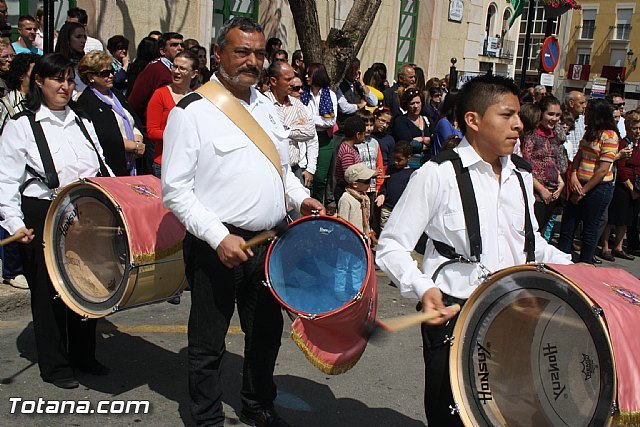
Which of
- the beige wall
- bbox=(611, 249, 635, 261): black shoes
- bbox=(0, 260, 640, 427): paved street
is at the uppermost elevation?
the beige wall

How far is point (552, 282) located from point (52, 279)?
8.87 feet

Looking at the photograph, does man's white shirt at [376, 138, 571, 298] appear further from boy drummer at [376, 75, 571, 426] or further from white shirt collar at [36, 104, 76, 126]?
white shirt collar at [36, 104, 76, 126]

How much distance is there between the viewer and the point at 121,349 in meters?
4.97

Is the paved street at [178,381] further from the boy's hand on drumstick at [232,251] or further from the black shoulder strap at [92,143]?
the black shoulder strap at [92,143]

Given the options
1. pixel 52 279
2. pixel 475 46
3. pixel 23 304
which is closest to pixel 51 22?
pixel 23 304

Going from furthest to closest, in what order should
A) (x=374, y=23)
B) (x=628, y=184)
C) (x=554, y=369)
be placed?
(x=374, y=23) < (x=628, y=184) < (x=554, y=369)

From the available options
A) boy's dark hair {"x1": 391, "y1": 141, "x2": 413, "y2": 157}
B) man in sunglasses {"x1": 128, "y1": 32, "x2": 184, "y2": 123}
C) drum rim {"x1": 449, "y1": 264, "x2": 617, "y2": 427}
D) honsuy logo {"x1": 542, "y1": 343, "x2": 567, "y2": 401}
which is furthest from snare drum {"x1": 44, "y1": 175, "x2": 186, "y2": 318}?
boy's dark hair {"x1": 391, "y1": 141, "x2": 413, "y2": 157}

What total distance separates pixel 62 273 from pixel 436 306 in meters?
2.24

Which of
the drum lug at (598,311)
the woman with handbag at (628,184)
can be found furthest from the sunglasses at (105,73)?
the woman with handbag at (628,184)

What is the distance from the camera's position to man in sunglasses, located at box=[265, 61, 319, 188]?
6754 millimetres

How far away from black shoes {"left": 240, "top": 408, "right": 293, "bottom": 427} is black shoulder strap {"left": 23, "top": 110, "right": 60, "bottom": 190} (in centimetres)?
166

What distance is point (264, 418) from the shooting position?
396 centimetres

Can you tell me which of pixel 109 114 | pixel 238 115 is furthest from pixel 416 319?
pixel 109 114

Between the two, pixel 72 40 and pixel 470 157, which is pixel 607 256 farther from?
pixel 470 157
